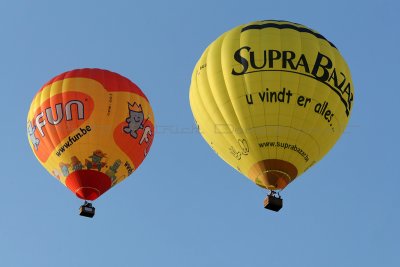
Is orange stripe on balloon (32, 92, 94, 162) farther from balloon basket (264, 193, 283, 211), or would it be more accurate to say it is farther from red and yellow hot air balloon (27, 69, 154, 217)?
balloon basket (264, 193, 283, 211)

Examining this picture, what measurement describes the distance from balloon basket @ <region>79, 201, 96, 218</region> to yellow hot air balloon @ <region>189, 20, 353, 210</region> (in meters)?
3.75

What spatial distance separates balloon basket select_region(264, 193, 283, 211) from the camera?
2858cm

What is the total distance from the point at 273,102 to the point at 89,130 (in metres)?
5.32

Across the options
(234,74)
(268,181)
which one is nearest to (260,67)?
(234,74)

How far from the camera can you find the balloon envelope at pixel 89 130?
30.8 m

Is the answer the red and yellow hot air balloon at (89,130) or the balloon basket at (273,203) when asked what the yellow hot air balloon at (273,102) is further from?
the red and yellow hot air balloon at (89,130)

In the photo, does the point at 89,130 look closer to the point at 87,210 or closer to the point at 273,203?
the point at 87,210

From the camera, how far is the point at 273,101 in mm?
28797

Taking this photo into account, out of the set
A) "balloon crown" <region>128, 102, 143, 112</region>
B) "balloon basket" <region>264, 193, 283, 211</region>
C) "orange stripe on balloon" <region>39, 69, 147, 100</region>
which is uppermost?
"orange stripe on balloon" <region>39, 69, 147, 100</region>

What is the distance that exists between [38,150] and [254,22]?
690 centimetres

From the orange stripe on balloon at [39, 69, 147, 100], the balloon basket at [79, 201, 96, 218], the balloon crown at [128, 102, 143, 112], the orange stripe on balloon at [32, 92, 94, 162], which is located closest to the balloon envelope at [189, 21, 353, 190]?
the balloon crown at [128, 102, 143, 112]

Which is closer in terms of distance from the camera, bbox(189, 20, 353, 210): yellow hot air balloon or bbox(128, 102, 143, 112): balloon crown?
bbox(189, 20, 353, 210): yellow hot air balloon

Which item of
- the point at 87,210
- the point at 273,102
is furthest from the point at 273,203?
the point at 87,210

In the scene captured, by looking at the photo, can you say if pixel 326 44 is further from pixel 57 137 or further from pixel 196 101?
pixel 57 137
